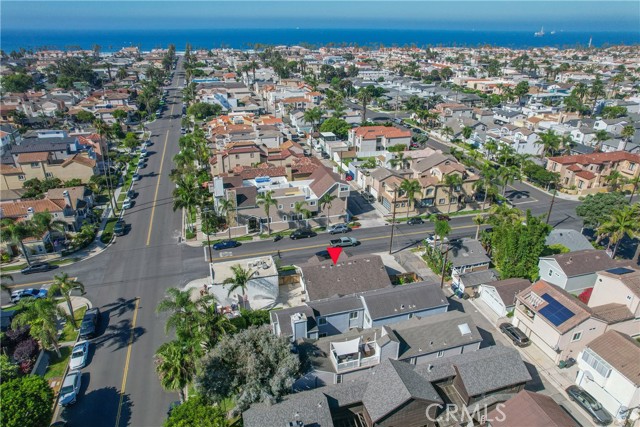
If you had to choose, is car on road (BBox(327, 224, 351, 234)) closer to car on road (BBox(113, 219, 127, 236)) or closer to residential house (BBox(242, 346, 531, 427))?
residential house (BBox(242, 346, 531, 427))

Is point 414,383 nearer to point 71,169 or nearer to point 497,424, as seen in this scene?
point 497,424

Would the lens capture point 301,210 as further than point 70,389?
Yes

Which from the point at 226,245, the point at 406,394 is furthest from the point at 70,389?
the point at 406,394

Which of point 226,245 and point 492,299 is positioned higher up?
point 492,299

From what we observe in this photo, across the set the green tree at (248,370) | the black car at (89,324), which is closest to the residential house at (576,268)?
the green tree at (248,370)

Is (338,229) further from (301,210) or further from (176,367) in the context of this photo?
(176,367)

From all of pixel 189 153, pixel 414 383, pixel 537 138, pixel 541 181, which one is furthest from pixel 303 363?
pixel 537 138

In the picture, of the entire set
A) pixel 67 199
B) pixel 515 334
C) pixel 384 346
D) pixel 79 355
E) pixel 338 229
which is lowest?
pixel 515 334
